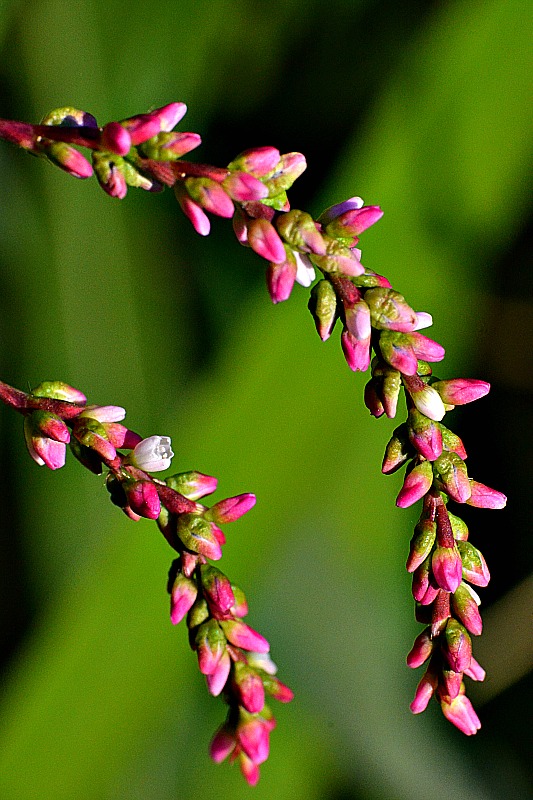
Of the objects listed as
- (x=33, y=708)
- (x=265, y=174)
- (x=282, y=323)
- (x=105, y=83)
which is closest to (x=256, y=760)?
(x=265, y=174)

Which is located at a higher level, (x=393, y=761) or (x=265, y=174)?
(x=265, y=174)

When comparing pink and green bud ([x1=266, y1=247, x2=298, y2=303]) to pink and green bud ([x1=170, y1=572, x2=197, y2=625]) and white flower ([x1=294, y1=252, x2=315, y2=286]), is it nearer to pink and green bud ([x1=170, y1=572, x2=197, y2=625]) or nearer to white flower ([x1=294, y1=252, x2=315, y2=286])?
white flower ([x1=294, y1=252, x2=315, y2=286])

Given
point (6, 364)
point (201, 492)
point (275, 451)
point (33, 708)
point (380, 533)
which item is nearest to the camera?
point (201, 492)

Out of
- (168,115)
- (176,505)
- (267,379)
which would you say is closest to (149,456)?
(176,505)

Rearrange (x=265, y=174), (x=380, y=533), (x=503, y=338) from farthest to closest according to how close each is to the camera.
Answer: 1. (x=503, y=338)
2. (x=380, y=533)
3. (x=265, y=174)

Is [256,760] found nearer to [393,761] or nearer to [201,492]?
[201,492]

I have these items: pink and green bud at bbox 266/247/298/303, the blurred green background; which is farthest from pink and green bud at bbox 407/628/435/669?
the blurred green background

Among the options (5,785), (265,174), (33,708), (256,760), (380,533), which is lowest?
(5,785)
